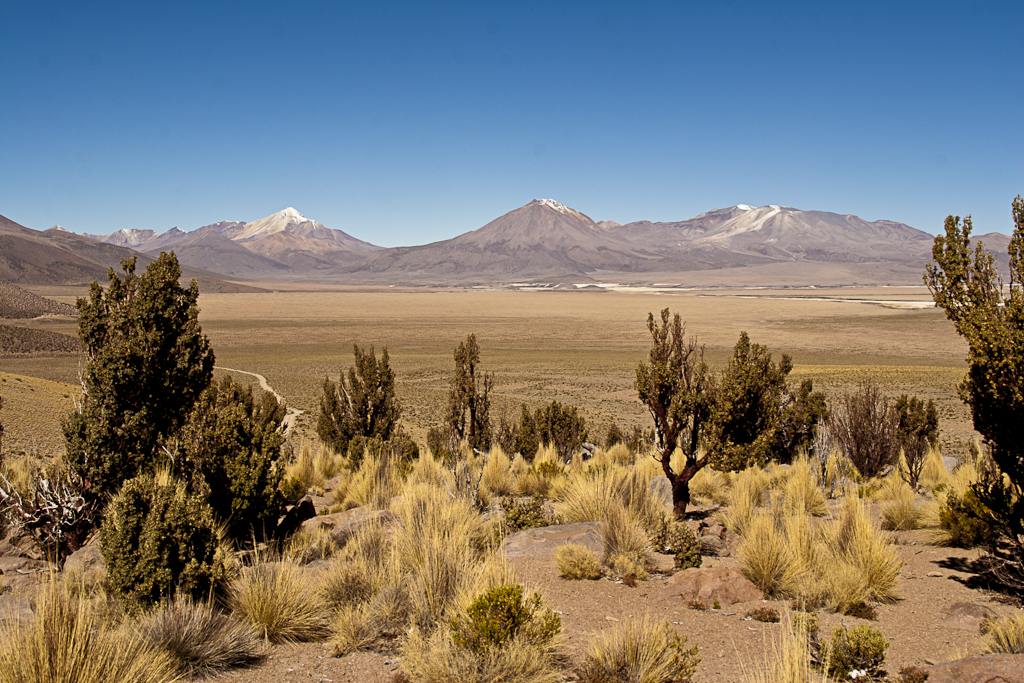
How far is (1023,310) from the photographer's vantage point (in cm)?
625

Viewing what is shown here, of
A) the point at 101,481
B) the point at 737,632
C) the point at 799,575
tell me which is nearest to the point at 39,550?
the point at 101,481

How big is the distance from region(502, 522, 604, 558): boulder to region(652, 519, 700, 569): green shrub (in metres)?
0.84

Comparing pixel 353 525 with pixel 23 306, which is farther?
pixel 23 306

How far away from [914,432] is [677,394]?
10.1 metres

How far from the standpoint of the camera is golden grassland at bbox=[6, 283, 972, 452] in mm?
35250

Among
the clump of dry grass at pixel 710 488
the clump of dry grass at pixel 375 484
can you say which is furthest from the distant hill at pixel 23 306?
the clump of dry grass at pixel 710 488

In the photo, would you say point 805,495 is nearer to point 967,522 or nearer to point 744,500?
point 744,500

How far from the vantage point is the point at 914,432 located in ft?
54.0

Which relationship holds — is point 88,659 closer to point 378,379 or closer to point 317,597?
point 317,597

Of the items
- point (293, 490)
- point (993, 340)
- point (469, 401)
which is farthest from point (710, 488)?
point (293, 490)

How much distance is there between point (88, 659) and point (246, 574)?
176 cm

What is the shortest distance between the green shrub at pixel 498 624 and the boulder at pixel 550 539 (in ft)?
8.95

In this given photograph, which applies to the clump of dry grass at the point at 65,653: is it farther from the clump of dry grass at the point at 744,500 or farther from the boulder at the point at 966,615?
the clump of dry grass at the point at 744,500

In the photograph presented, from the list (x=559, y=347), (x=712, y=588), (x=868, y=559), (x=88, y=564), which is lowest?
(x=559, y=347)
